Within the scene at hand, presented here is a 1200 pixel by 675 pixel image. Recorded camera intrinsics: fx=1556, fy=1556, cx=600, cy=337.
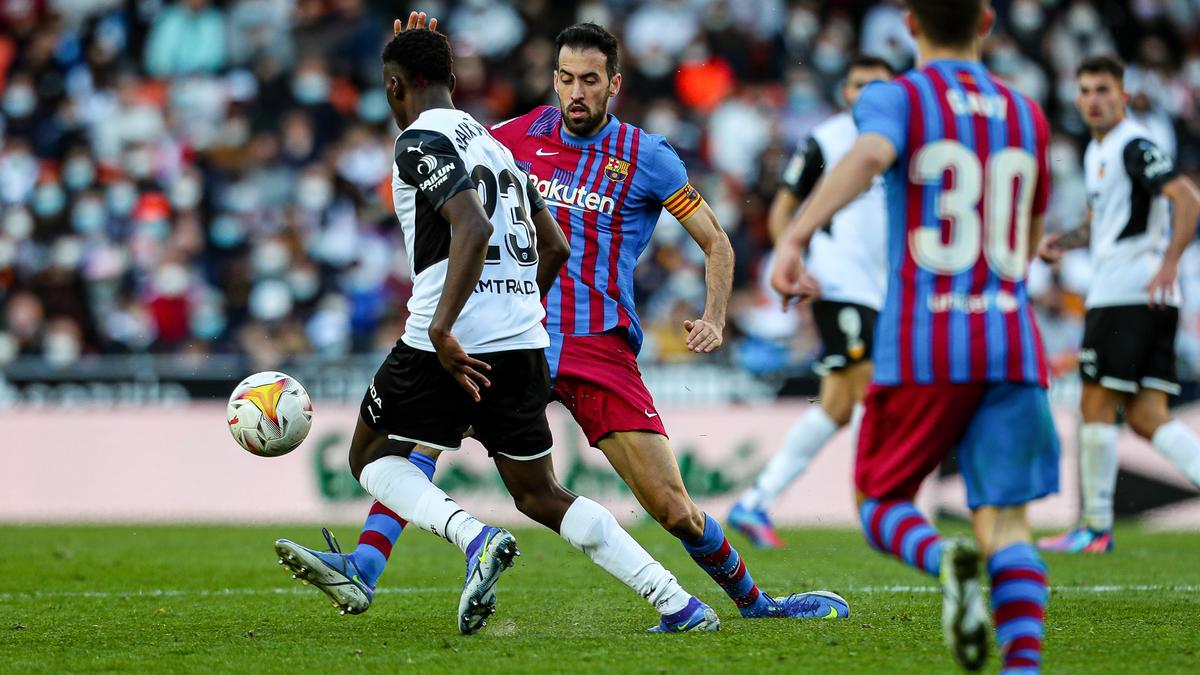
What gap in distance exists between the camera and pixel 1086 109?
9422 mm

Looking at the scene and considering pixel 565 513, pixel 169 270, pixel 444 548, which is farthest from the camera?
pixel 169 270

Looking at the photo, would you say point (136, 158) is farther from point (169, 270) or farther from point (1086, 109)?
point (1086, 109)

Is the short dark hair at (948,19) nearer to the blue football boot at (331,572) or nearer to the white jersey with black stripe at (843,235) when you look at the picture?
the blue football boot at (331,572)

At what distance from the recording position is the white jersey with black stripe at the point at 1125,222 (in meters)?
9.27

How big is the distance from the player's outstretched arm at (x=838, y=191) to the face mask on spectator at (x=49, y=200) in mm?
14050

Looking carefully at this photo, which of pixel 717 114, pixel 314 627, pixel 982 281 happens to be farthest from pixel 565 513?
pixel 717 114

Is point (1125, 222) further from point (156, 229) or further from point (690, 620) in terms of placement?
point (156, 229)

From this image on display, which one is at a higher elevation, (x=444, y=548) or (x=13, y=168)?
(x=13, y=168)

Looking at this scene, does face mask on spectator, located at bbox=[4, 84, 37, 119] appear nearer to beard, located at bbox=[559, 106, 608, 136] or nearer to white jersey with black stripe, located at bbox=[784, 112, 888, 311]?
white jersey with black stripe, located at bbox=[784, 112, 888, 311]

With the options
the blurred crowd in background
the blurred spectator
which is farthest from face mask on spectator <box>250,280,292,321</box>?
the blurred spectator

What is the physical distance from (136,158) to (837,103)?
7792 millimetres

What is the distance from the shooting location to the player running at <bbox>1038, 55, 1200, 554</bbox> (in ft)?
30.0

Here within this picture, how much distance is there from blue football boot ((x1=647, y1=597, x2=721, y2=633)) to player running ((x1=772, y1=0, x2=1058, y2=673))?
1576 millimetres

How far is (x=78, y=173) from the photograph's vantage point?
55.9 feet
